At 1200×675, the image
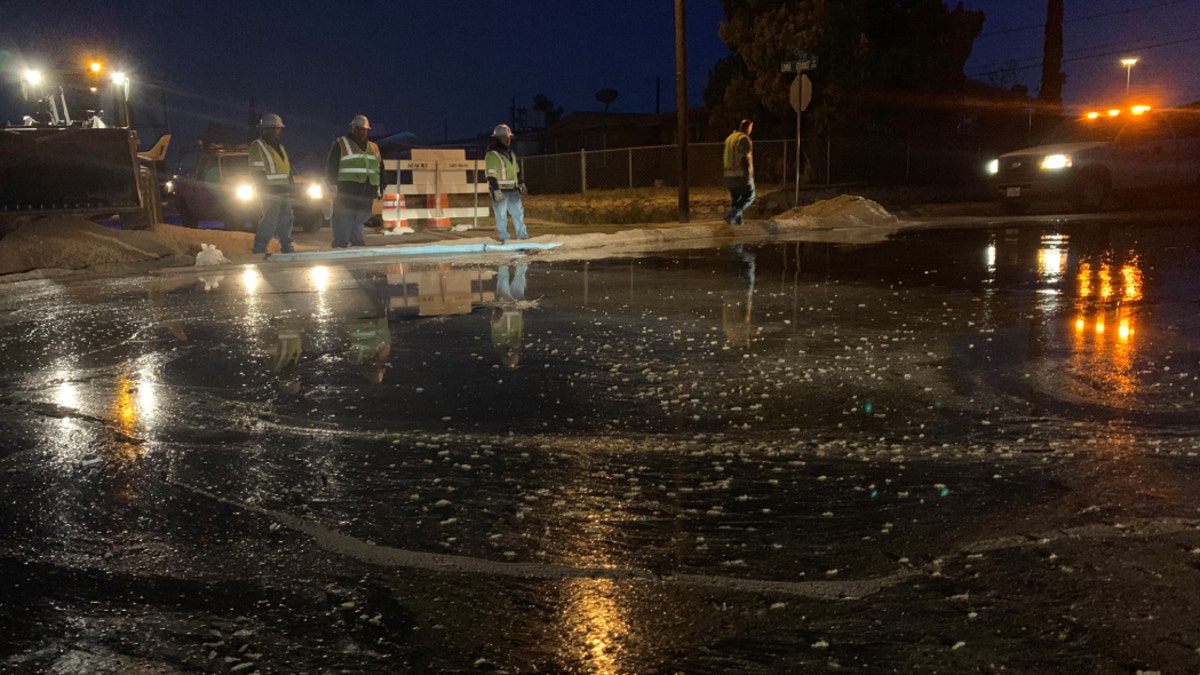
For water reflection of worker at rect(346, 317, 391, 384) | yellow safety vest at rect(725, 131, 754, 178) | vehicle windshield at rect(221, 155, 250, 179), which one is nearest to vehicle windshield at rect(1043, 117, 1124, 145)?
yellow safety vest at rect(725, 131, 754, 178)

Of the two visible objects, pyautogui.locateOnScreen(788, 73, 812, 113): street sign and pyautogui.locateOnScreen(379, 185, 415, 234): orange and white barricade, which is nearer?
pyautogui.locateOnScreen(379, 185, 415, 234): orange and white barricade

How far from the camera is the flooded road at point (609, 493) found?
3.06 meters

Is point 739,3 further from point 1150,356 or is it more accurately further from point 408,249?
point 1150,356

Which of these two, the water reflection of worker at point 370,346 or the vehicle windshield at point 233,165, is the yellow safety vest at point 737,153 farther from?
the water reflection of worker at point 370,346

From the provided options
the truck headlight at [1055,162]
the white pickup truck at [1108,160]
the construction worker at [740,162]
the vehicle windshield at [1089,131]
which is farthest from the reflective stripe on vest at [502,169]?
the vehicle windshield at [1089,131]

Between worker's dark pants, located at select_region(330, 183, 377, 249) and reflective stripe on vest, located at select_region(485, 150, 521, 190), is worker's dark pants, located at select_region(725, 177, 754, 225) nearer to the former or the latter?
reflective stripe on vest, located at select_region(485, 150, 521, 190)

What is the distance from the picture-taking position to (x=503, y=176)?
15844 millimetres

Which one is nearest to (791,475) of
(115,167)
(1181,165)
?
(115,167)

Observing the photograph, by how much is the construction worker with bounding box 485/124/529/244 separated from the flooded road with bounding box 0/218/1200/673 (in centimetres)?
717

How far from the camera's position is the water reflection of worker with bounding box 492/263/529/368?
7547 mm

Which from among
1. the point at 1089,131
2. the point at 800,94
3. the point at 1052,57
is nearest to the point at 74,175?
the point at 800,94

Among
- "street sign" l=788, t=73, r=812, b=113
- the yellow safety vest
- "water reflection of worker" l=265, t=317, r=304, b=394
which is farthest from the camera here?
"street sign" l=788, t=73, r=812, b=113

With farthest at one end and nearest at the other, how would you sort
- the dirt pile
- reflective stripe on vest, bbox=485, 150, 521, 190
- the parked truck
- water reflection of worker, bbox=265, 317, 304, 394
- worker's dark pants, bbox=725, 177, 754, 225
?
the parked truck
worker's dark pants, bbox=725, 177, 754, 225
reflective stripe on vest, bbox=485, 150, 521, 190
the dirt pile
water reflection of worker, bbox=265, 317, 304, 394

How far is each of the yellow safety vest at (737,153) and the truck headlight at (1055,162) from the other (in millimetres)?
7506
